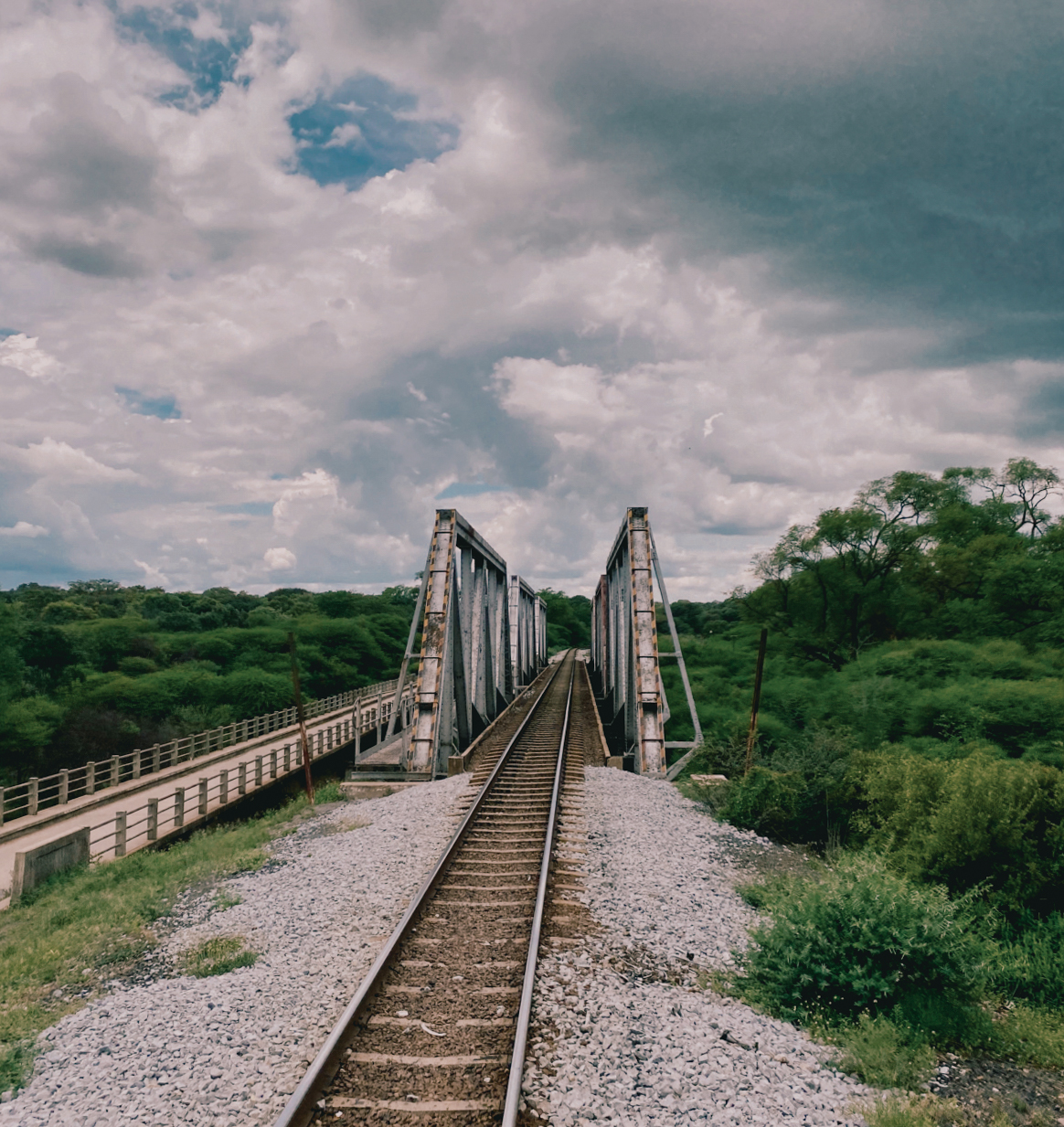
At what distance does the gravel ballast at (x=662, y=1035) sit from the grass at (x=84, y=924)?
3795 mm

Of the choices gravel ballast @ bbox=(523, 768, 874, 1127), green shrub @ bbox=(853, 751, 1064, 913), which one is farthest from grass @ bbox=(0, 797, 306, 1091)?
green shrub @ bbox=(853, 751, 1064, 913)

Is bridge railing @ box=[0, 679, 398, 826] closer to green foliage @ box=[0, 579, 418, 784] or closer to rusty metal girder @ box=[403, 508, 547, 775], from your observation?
green foliage @ box=[0, 579, 418, 784]

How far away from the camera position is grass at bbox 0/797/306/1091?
18.9 ft

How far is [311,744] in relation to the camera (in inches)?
888

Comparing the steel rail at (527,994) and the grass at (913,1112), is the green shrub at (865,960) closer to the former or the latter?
the grass at (913,1112)

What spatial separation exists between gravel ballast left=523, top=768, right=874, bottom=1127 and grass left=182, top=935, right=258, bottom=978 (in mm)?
2828

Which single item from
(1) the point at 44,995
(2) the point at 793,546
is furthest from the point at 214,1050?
(2) the point at 793,546

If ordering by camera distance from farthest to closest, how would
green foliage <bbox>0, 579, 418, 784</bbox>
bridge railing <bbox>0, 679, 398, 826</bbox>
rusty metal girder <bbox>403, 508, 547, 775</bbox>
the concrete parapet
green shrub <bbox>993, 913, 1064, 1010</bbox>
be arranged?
green foliage <bbox>0, 579, 418, 784</bbox>, bridge railing <bbox>0, 679, 398, 826</bbox>, rusty metal girder <bbox>403, 508, 547, 775</bbox>, the concrete parapet, green shrub <bbox>993, 913, 1064, 1010</bbox>

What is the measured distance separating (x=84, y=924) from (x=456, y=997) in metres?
5.02

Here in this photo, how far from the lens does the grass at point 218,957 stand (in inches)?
249

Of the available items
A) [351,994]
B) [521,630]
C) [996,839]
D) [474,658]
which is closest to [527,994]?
[351,994]

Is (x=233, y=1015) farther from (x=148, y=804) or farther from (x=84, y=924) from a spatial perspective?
(x=148, y=804)

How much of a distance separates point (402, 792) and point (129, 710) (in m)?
22.5

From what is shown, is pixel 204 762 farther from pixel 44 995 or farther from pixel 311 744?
pixel 44 995
